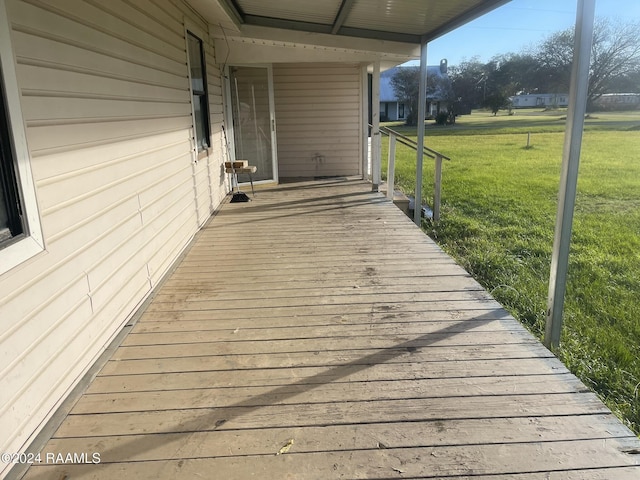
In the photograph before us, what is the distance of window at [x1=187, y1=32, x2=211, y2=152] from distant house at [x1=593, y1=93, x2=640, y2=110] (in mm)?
15804

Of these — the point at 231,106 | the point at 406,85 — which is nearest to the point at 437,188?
the point at 231,106

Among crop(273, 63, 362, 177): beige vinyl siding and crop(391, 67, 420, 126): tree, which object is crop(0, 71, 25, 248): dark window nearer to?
crop(273, 63, 362, 177): beige vinyl siding

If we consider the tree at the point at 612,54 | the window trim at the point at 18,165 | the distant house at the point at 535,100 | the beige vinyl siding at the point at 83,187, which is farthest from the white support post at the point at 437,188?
the distant house at the point at 535,100

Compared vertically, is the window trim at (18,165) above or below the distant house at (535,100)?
below

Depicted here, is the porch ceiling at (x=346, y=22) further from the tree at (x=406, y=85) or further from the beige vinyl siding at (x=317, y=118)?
the tree at (x=406, y=85)

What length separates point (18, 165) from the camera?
71.4 inches

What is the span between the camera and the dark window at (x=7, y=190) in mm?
1744

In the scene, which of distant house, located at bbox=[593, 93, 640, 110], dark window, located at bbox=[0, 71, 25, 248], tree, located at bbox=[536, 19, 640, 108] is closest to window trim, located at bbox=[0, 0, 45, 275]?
dark window, located at bbox=[0, 71, 25, 248]

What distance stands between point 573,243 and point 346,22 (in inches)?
152

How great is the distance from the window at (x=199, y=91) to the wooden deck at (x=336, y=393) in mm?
2291

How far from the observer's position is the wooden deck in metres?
1.74

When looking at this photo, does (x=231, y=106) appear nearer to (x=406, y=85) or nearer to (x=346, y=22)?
(x=346, y=22)

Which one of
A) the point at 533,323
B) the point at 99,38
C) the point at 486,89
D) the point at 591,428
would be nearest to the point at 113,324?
the point at 99,38

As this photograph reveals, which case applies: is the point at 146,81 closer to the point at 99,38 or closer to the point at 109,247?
the point at 99,38
